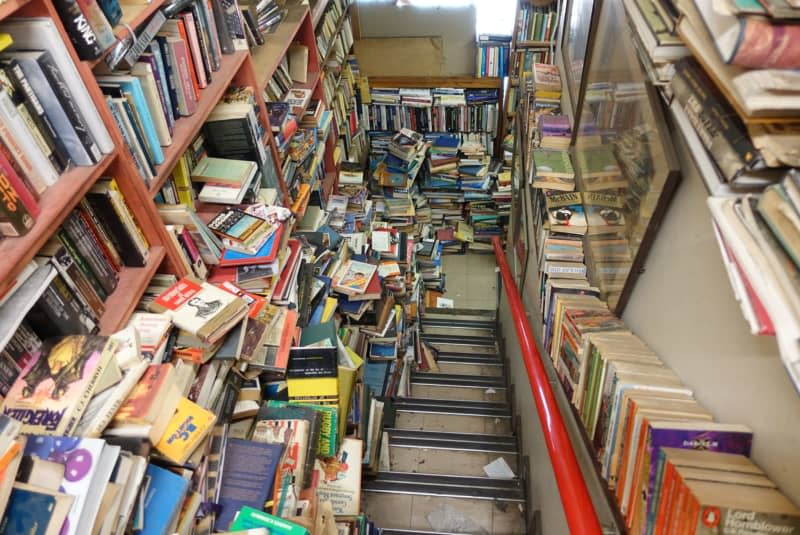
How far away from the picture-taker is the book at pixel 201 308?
148cm

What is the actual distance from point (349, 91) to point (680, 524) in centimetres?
432

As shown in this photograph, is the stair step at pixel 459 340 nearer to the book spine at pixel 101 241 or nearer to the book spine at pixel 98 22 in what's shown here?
the book spine at pixel 101 241

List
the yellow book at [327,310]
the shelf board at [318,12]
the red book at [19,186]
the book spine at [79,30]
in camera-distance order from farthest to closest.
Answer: the shelf board at [318,12], the yellow book at [327,310], the book spine at [79,30], the red book at [19,186]

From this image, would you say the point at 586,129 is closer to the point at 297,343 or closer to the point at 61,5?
the point at 297,343

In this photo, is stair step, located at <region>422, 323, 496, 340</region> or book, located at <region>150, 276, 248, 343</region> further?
stair step, located at <region>422, 323, 496, 340</region>

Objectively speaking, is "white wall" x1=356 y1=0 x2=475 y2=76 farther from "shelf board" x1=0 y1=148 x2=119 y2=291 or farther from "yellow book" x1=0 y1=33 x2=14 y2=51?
"yellow book" x1=0 y1=33 x2=14 y2=51

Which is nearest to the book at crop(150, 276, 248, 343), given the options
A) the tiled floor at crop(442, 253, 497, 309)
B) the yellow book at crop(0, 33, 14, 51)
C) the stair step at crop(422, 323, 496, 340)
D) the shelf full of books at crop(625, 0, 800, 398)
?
the yellow book at crop(0, 33, 14, 51)

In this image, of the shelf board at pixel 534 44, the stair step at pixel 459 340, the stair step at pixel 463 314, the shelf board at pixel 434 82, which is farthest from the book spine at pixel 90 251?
the shelf board at pixel 434 82

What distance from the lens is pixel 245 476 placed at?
1401 millimetres

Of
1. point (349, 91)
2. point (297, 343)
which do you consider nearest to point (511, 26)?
point (349, 91)

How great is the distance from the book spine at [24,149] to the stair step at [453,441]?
231 centimetres

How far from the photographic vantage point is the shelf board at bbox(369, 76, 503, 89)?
4.99 metres

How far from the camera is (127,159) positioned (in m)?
1.36

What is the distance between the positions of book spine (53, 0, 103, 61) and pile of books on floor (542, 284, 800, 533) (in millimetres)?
1467
